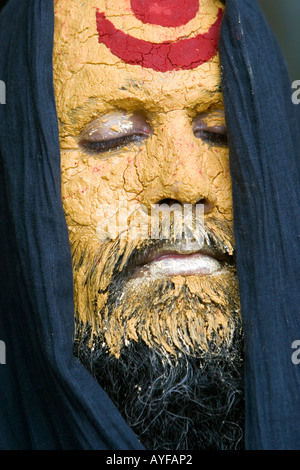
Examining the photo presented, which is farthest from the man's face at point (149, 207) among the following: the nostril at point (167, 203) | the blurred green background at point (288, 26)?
the blurred green background at point (288, 26)

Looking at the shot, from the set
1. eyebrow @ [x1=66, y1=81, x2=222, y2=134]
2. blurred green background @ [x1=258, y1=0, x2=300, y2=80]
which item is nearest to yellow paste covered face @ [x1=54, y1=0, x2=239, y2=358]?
eyebrow @ [x1=66, y1=81, x2=222, y2=134]

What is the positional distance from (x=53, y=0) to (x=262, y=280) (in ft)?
2.70

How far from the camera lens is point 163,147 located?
154cm

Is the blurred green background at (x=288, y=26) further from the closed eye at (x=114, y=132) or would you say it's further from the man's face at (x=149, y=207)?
the closed eye at (x=114, y=132)

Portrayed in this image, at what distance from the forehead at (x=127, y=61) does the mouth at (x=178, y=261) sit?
1.06 feet

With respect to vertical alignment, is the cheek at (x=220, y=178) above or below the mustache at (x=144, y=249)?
above

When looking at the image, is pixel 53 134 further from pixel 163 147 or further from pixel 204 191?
pixel 204 191

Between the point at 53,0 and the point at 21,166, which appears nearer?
the point at 21,166

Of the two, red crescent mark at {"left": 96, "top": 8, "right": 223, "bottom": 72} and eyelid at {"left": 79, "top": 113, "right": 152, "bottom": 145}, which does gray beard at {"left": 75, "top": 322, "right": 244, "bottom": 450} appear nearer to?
eyelid at {"left": 79, "top": 113, "right": 152, "bottom": 145}

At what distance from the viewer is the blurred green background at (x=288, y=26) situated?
279cm

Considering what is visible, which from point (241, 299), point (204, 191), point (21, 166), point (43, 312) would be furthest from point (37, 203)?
point (241, 299)

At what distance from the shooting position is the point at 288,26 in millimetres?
2869

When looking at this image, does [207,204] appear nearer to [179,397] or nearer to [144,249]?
[144,249]

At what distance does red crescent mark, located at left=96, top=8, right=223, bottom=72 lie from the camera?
Result: 155cm
